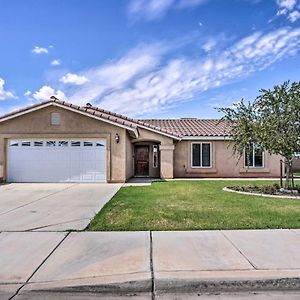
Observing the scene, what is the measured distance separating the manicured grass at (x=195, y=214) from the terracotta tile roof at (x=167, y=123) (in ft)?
26.4

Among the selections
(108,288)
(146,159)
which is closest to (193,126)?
(146,159)

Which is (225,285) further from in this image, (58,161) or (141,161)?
(141,161)

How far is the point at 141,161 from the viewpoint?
81.6ft

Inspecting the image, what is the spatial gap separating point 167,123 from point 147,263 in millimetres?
23844

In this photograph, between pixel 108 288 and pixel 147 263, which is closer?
pixel 108 288

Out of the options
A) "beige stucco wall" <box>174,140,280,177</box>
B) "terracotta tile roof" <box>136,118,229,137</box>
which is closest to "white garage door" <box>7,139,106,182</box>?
"beige stucco wall" <box>174,140,280,177</box>

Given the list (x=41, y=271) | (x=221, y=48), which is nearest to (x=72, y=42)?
(x=221, y=48)

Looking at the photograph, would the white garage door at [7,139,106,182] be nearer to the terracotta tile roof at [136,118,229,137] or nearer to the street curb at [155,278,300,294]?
the terracotta tile roof at [136,118,229,137]

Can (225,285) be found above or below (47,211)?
below

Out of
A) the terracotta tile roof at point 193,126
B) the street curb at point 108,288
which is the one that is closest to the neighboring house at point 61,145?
the terracotta tile roof at point 193,126

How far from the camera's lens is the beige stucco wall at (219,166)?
22312 millimetres

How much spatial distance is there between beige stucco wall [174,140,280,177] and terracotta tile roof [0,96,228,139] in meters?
0.96

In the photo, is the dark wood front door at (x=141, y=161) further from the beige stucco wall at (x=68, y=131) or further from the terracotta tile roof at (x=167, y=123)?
the beige stucco wall at (x=68, y=131)

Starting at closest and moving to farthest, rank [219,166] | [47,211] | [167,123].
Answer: [47,211], [219,166], [167,123]
